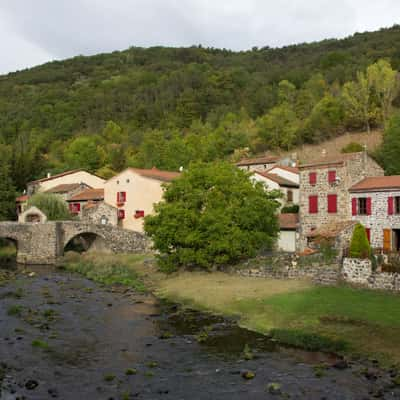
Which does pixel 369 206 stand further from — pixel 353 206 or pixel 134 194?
pixel 134 194

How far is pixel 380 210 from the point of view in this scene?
122ft

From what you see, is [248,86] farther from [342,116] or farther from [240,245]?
[240,245]

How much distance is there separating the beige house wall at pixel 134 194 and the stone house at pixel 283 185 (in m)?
11.3

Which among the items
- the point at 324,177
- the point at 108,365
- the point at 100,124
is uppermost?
the point at 100,124

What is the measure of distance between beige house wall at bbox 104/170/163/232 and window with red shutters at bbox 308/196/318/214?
60.2 feet

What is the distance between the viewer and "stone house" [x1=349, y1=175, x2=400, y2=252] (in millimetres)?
36375

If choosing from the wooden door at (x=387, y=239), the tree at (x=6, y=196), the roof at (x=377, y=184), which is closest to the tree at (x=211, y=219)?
the roof at (x=377, y=184)

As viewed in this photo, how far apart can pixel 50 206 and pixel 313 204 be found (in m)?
31.3

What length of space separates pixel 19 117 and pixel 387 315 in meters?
121

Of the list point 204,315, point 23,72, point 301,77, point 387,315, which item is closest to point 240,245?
point 204,315

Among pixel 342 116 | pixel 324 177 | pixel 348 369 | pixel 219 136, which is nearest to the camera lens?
pixel 348 369

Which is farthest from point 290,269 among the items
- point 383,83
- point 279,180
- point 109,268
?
point 383,83

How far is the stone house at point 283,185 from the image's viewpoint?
169 ft

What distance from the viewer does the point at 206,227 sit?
116ft
